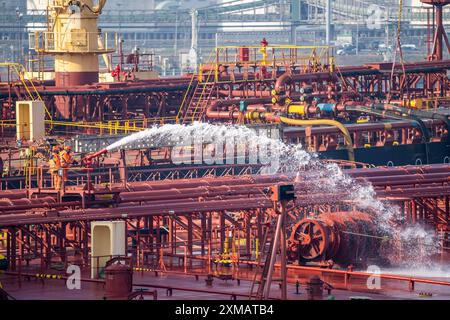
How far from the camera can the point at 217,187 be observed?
47.7 meters

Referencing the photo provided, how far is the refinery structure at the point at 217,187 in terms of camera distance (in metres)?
38.0

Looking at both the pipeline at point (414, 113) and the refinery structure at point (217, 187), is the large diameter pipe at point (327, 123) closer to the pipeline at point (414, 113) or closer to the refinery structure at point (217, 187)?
the refinery structure at point (217, 187)

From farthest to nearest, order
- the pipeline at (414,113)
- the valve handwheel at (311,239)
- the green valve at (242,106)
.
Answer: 1. the pipeline at (414,113)
2. the green valve at (242,106)
3. the valve handwheel at (311,239)

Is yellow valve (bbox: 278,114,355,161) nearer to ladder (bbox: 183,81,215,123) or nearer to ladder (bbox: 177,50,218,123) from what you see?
ladder (bbox: 183,81,215,123)

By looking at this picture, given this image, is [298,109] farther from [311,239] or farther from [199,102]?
[311,239]

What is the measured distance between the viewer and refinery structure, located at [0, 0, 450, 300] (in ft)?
125

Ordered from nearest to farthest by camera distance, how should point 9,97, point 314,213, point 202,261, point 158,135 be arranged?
1. point 202,261
2. point 314,213
3. point 158,135
4. point 9,97

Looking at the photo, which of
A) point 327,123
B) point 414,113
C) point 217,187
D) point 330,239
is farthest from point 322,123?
point 330,239

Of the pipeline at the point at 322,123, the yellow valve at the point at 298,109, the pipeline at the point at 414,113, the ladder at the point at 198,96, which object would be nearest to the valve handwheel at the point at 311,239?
the pipeline at the point at 322,123

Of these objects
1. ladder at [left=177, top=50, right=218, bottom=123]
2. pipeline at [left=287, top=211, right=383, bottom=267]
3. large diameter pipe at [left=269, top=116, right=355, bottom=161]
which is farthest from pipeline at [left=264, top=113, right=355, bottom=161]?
pipeline at [left=287, top=211, right=383, bottom=267]
